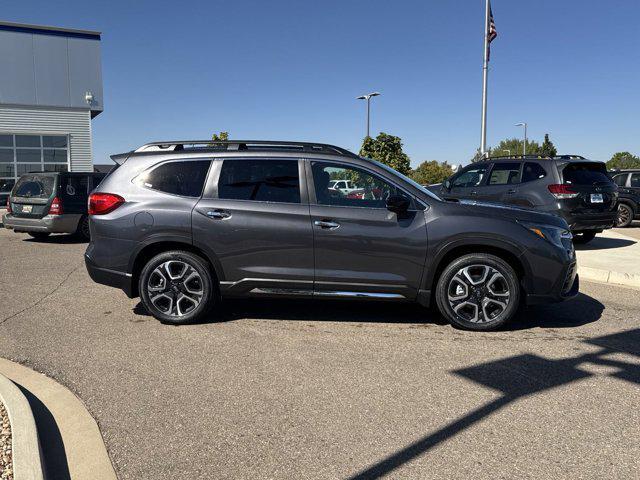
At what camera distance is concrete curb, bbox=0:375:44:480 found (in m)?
2.55

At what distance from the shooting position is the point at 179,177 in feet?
17.7

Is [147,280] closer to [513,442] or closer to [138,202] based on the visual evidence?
[138,202]

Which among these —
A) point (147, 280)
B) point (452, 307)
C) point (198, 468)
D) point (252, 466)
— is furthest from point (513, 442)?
point (147, 280)

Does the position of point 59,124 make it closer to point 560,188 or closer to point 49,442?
point 560,188

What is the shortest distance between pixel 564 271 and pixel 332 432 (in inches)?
123

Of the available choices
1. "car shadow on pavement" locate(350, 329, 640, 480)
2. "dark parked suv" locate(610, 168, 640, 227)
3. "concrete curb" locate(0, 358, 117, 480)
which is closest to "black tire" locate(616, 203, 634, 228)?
"dark parked suv" locate(610, 168, 640, 227)

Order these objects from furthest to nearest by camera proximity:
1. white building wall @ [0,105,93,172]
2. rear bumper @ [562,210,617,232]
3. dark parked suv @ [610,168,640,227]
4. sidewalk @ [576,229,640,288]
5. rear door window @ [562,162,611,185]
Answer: white building wall @ [0,105,93,172] → dark parked suv @ [610,168,640,227] → rear door window @ [562,162,611,185] → rear bumper @ [562,210,617,232] → sidewalk @ [576,229,640,288]

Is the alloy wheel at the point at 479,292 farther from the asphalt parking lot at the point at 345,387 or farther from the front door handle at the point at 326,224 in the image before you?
the front door handle at the point at 326,224

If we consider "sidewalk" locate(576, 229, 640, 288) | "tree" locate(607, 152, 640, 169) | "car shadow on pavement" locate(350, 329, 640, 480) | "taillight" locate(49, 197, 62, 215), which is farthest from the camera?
"tree" locate(607, 152, 640, 169)

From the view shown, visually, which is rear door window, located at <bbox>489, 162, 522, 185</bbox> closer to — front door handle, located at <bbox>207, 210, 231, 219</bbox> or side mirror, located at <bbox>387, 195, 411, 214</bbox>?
side mirror, located at <bbox>387, 195, 411, 214</bbox>

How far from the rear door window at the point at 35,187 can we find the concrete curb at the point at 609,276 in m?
10.4

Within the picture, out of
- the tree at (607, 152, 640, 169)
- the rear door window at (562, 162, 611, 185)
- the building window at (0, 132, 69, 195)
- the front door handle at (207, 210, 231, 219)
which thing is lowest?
the front door handle at (207, 210, 231, 219)

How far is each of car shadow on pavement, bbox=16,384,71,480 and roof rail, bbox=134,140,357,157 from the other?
2838 mm

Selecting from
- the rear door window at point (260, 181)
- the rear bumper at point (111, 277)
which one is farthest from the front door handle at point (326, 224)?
the rear bumper at point (111, 277)
